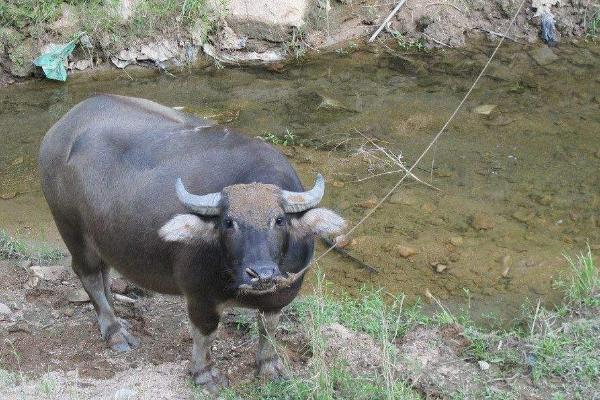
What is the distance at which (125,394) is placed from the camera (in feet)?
13.8

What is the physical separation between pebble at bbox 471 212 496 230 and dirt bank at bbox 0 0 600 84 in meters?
3.86

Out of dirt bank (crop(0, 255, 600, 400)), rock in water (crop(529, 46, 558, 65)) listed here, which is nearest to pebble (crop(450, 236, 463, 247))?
dirt bank (crop(0, 255, 600, 400))

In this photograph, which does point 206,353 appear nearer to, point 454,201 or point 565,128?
point 454,201

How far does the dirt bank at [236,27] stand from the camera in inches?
371

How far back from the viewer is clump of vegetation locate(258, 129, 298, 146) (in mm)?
7988

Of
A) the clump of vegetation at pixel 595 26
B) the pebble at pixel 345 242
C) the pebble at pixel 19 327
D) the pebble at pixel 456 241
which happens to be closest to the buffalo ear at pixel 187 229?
the pebble at pixel 19 327

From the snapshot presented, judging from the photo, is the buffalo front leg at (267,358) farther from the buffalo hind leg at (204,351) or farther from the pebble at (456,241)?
the pebble at (456,241)

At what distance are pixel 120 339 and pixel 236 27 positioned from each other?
229 inches

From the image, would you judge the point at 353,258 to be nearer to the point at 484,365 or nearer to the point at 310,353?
the point at 310,353

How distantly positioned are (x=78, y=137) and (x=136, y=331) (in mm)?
1311

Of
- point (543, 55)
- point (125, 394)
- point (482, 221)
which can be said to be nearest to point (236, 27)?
point (543, 55)

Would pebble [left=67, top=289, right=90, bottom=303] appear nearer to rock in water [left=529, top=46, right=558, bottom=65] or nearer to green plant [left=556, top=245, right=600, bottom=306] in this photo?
green plant [left=556, top=245, right=600, bottom=306]

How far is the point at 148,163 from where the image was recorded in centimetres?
449

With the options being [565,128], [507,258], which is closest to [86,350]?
[507,258]
